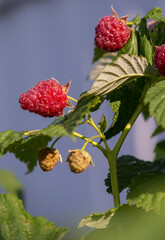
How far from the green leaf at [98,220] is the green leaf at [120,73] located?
235mm

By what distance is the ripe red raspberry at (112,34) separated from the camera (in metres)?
0.96

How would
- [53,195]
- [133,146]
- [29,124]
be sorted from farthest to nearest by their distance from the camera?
[29,124]
[53,195]
[133,146]

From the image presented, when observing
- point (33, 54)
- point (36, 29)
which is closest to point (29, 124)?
point (33, 54)

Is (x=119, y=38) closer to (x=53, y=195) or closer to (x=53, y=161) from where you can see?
(x=53, y=161)

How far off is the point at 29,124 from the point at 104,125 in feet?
19.1

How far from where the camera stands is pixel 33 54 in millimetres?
6980

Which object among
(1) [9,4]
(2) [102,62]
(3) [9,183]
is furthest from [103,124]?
(1) [9,4]

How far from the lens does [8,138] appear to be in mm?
839

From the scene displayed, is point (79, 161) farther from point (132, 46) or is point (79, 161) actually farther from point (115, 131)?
point (132, 46)

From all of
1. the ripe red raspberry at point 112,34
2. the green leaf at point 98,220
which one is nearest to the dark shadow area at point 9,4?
the ripe red raspberry at point 112,34

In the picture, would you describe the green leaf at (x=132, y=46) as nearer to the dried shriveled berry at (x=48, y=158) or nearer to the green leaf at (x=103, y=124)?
the green leaf at (x=103, y=124)

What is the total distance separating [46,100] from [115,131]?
8.0 inches

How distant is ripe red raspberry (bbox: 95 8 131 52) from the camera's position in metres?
0.96

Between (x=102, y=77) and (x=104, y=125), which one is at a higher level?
(x=102, y=77)
